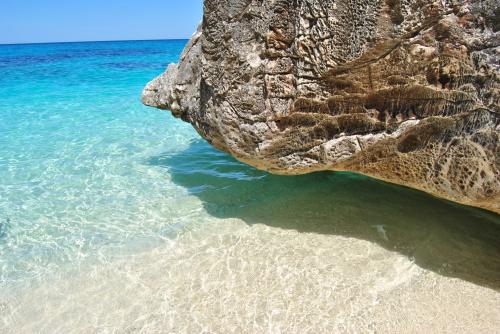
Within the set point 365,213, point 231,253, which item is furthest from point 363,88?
point 231,253

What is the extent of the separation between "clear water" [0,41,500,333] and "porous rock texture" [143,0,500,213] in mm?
686

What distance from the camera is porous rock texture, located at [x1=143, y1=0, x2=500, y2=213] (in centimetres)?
245

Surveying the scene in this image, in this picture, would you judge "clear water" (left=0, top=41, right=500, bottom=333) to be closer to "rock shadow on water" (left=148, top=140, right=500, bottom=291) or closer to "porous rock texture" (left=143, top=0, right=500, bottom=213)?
"rock shadow on water" (left=148, top=140, right=500, bottom=291)

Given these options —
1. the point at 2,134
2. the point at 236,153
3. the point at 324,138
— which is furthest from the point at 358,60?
the point at 2,134

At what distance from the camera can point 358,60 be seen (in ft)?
8.93

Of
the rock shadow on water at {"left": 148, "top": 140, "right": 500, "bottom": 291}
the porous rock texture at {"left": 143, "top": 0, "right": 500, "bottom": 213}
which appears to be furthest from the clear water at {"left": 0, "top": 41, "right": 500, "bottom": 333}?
the porous rock texture at {"left": 143, "top": 0, "right": 500, "bottom": 213}

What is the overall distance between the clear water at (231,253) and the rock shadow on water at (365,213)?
0.02m

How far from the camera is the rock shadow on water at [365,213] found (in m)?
3.12

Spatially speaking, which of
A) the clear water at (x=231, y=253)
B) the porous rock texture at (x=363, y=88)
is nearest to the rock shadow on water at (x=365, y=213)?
the clear water at (x=231, y=253)

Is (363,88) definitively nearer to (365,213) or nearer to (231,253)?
(365,213)

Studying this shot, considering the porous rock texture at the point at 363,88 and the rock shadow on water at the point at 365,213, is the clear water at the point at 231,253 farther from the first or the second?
the porous rock texture at the point at 363,88

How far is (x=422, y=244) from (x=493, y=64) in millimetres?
1583

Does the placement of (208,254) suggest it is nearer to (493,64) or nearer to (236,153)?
(236,153)

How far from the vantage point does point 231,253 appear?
133 inches
